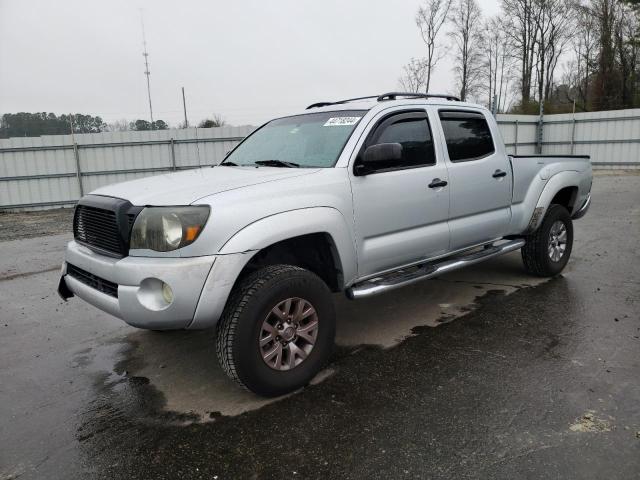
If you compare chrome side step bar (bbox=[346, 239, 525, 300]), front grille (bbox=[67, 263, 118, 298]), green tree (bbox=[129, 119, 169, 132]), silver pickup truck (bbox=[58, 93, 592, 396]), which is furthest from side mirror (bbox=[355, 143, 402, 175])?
green tree (bbox=[129, 119, 169, 132])

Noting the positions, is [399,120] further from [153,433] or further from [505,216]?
[153,433]

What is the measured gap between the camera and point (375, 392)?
3.23m

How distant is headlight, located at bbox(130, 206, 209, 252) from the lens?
9.46 feet

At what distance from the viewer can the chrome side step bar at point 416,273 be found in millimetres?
3621

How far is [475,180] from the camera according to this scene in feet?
14.8

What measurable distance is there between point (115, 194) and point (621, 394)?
3.40 meters

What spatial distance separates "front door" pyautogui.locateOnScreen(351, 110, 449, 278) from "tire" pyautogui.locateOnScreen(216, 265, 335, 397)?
0.56 meters

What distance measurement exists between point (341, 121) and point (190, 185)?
1335 mm

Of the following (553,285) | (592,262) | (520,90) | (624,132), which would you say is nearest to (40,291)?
(553,285)

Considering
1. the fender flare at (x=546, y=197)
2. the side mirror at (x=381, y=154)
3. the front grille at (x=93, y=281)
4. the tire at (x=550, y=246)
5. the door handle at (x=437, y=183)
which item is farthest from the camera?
the tire at (x=550, y=246)

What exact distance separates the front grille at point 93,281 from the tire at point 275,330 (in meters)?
0.70

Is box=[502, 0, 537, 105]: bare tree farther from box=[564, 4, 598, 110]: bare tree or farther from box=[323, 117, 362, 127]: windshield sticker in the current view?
box=[323, 117, 362, 127]: windshield sticker

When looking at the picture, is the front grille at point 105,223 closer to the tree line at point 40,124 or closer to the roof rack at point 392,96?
the roof rack at point 392,96

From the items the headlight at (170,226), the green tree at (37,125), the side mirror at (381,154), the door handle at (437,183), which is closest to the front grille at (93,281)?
the headlight at (170,226)
